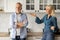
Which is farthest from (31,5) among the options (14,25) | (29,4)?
(14,25)

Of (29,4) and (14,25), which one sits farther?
(29,4)

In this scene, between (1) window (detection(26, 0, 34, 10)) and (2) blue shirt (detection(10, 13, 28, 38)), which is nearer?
(2) blue shirt (detection(10, 13, 28, 38))

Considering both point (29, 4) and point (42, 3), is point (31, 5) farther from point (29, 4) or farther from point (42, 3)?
point (42, 3)

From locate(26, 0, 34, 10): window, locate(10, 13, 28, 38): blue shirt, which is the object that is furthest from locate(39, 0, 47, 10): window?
locate(10, 13, 28, 38): blue shirt

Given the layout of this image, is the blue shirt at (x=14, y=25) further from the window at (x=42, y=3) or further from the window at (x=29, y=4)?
the window at (x=42, y=3)

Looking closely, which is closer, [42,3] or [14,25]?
[14,25]

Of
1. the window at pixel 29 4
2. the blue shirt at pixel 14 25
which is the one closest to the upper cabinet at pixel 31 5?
the window at pixel 29 4

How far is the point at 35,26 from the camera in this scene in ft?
15.0

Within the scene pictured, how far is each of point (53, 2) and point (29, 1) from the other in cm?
54

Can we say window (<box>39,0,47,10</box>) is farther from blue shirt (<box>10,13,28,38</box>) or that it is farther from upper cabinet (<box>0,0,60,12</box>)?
blue shirt (<box>10,13,28,38</box>)

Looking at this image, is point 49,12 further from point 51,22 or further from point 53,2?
point 53,2

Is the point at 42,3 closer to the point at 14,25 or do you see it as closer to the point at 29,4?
the point at 29,4

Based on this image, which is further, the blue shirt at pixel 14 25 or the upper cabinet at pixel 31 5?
the upper cabinet at pixel 31 5

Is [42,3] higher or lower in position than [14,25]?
higher
